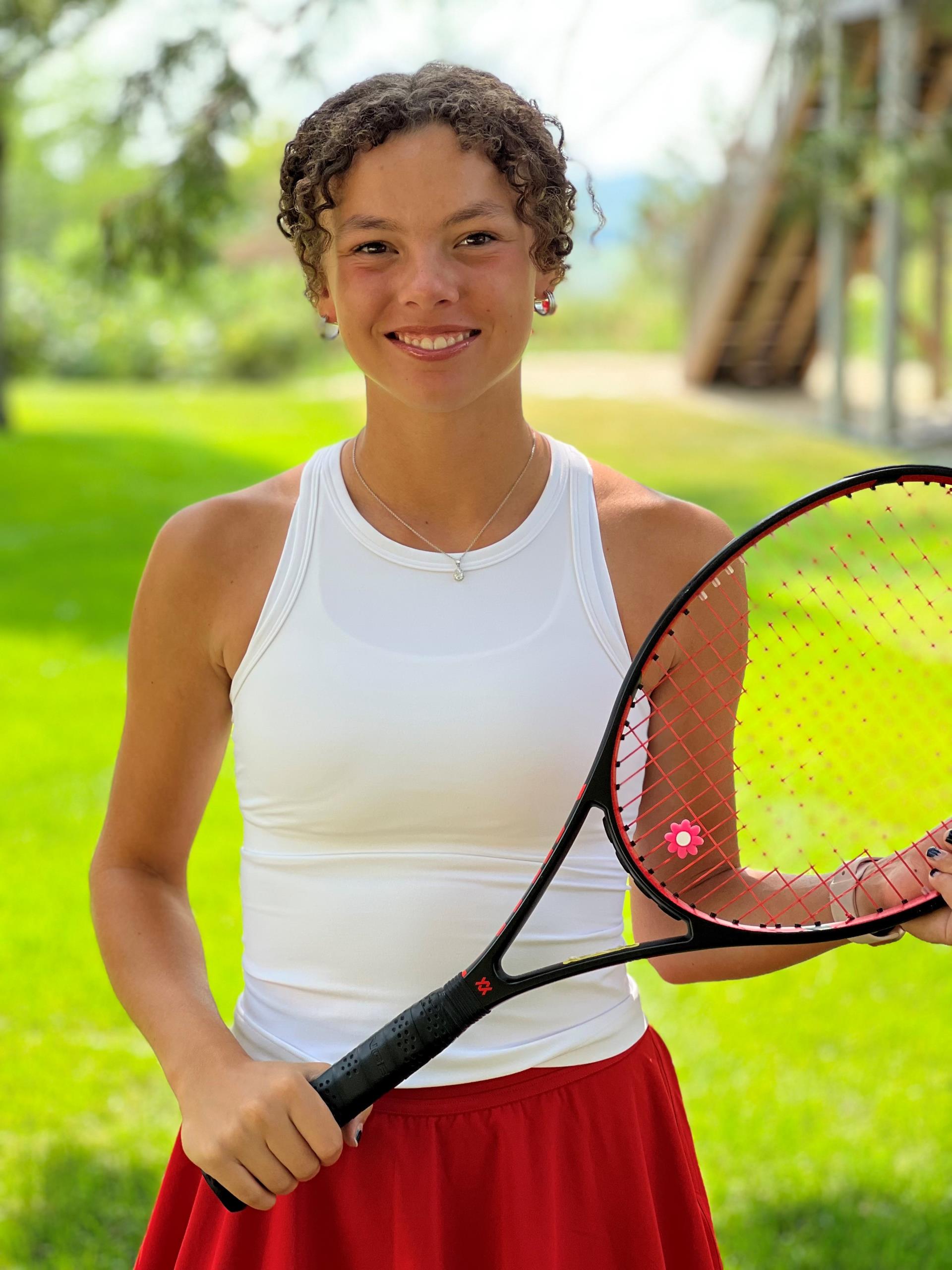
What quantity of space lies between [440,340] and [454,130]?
0.63 feet

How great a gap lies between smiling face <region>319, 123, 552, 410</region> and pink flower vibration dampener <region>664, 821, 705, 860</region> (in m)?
0.45

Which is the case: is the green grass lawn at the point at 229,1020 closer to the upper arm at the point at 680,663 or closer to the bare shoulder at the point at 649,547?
the upper arm at the point at 680,663

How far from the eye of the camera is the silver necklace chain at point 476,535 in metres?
1.34

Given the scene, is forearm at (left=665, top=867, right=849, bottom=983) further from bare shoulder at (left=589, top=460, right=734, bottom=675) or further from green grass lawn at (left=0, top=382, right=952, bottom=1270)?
green grass lawn at (left=0, top=382, right=952, bottom=1270)

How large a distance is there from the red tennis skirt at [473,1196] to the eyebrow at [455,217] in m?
0.79

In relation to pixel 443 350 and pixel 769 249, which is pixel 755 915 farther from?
pixel 769 249

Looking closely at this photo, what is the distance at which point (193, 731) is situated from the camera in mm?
1392

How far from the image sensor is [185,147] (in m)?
3.88

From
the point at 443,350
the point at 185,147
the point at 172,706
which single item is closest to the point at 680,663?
the point at 443,350

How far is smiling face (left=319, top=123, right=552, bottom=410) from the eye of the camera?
4.18 ft

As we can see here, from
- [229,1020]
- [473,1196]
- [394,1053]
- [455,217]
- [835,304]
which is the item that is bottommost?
[229,1020]

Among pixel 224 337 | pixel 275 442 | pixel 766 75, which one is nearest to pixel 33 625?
pixel 766 75

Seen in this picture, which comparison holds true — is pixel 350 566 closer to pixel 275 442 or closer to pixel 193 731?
pixel 193 731

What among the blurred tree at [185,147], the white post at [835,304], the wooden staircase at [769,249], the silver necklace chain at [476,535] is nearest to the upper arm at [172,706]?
the silver necklace chain at [476,535]
